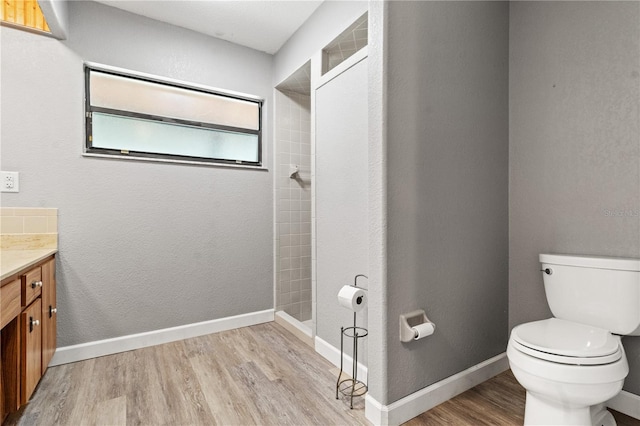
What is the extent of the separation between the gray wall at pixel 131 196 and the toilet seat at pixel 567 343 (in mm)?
2110

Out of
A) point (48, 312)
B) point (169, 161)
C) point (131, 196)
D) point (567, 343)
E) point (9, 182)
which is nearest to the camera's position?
point (567, 343)

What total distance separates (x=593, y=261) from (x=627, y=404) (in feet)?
2.39

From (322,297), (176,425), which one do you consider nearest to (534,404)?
(322,297)

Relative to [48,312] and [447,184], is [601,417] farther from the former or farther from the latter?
[48,312]

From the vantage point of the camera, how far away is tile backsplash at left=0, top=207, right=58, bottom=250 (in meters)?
1.95

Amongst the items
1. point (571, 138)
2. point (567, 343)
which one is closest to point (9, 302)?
point (567, 343)

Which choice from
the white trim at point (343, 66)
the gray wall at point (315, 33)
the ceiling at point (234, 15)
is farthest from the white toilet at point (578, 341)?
the ceiling at point (234, 15)

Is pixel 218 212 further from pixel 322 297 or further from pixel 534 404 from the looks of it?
pixel 534 404

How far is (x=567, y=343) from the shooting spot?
136 centimetres

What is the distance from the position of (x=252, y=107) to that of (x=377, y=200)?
6.40 feet

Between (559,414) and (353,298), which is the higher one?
(353,298)

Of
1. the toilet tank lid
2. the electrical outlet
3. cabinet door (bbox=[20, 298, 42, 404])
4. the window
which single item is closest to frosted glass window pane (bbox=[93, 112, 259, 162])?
the window

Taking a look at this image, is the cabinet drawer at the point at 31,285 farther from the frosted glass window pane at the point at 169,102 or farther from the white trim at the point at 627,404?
the white trim at the point at 627,404

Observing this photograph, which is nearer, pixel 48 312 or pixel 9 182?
pixel 48 312
